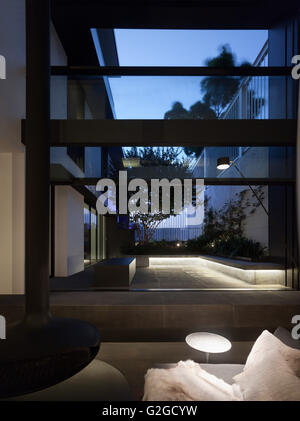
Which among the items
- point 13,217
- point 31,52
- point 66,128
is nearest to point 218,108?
point 66,128

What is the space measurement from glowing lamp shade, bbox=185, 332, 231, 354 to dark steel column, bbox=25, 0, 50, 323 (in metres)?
1.70

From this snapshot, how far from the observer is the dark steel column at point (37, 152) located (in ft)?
2.98

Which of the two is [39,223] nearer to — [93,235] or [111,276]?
[111,276]

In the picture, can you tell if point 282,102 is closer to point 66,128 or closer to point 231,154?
point 231,154

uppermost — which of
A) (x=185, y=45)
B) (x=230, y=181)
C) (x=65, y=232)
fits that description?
(x=185, y=45)

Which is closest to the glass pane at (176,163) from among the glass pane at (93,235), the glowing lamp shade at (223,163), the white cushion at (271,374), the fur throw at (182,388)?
the glowing lamp shade at (223,163)

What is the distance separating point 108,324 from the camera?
3332 millimetres

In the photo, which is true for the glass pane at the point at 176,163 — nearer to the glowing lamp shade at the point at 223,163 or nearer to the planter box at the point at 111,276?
the glowing lamp shade at the point at 223,163

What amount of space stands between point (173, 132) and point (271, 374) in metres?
3.66

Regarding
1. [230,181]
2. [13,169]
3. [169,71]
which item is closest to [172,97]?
[169,71]

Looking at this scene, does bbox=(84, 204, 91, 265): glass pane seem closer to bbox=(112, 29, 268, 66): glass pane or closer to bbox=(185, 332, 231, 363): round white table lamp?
bbox=(112, 29, 268, 66): glass pane

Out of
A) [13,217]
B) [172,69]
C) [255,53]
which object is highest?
[255,53]

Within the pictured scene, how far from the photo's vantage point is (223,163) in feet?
16.7

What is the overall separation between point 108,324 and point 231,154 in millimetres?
4535
